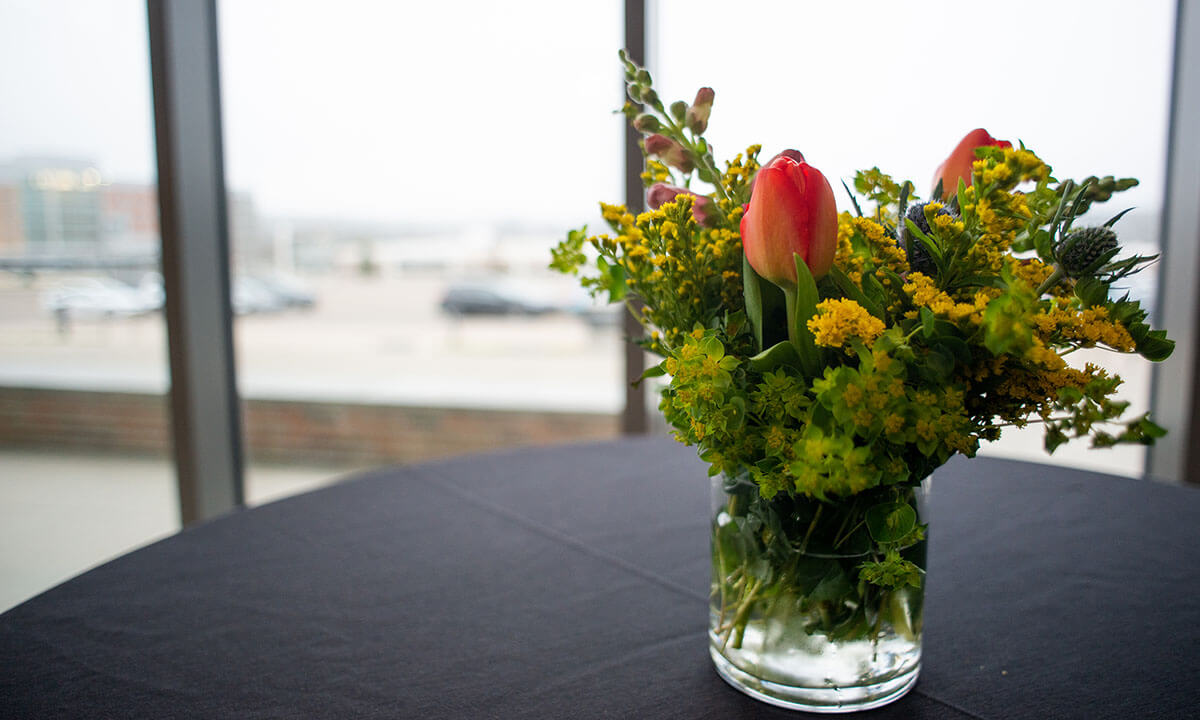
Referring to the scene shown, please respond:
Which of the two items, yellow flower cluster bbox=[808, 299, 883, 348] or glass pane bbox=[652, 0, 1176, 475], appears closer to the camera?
yellow flower cluster bbox=[808, 299, 883, 348]

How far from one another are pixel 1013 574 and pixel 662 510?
46 centimetres

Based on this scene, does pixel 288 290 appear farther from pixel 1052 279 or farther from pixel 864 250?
pixel 1052 279

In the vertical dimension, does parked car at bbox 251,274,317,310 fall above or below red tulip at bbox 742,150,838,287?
below

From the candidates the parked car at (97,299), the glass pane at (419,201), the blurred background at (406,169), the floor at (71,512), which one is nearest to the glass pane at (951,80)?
the blurred background at (406,169)

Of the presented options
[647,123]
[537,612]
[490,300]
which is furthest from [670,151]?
[490,300]

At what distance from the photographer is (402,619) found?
2.82 feet

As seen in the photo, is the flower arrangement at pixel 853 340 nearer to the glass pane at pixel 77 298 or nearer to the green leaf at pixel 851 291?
the green leaf at pixel 851 291

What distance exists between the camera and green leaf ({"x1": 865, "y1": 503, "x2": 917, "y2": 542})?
1.98ft

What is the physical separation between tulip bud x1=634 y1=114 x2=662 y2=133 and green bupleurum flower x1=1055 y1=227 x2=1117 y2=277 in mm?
329

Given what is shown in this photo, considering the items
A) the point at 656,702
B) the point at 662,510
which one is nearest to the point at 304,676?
the point at 656,702

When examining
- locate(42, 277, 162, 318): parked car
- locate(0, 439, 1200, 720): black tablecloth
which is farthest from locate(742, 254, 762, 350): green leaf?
locate(42, 277, 162, 318): parked car

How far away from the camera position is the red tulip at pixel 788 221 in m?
0.58

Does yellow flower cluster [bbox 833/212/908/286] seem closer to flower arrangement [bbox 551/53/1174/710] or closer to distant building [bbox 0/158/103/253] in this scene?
flower arrangement [bbox 551/53/1174/710]

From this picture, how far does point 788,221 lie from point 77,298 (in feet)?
8.24
